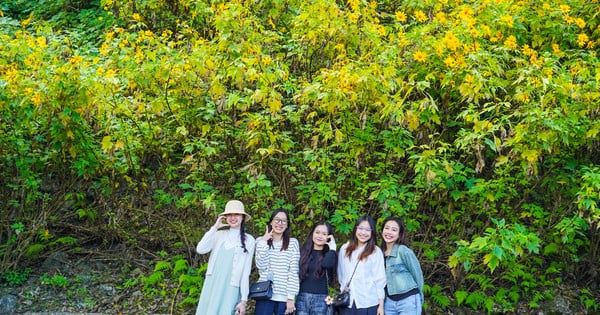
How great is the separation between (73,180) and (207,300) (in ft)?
9.18

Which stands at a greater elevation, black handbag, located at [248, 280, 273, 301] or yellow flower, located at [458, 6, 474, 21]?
yellow flower, located at [458, 6, 474, 21]

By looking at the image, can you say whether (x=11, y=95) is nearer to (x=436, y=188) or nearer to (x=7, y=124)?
(x=7, y=124)

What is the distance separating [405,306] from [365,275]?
0.38 metres

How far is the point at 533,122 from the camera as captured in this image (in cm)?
506

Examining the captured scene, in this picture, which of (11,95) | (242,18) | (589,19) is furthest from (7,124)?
(589,19)

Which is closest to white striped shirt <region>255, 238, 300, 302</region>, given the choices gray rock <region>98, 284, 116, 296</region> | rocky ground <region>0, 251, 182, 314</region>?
A: rocky ground <region>0, 251, 182, 314</region>

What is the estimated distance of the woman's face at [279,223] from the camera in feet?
15.9

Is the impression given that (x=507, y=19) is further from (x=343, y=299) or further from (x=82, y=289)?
(x=82, y=289)

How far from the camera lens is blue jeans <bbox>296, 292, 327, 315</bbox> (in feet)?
15.4

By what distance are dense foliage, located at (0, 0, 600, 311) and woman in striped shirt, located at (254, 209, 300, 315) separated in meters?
0.63

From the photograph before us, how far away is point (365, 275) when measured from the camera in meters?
4.70

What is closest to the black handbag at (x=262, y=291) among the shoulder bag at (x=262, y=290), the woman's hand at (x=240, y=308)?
the shoulder bag at (x=262, y=290)

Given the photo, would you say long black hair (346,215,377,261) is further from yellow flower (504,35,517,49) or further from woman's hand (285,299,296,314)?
yellow flower (504,35,517,49)

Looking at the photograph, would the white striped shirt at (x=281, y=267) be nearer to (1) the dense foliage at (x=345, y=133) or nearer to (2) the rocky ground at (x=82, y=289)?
(1) the dense foliage at (x=345, y=133)
